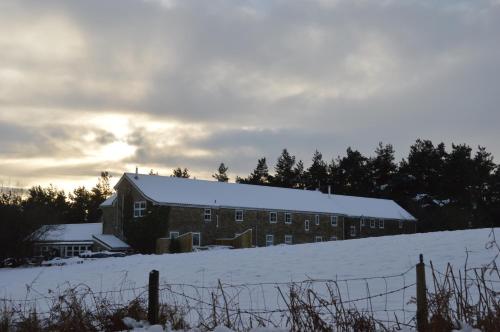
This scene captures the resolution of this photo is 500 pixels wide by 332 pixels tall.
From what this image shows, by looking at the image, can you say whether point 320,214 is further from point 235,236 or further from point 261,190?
point 235,236

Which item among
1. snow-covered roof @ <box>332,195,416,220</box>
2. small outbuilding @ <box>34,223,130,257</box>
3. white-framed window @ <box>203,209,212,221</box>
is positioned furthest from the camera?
snow-covered roof @ <box>332,195,416,220</box>

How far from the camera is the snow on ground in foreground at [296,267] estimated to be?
1700cm

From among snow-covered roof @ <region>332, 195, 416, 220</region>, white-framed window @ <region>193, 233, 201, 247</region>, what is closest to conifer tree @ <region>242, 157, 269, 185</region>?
snow-covered roof @ <region>332, 195, 416, 220</region>

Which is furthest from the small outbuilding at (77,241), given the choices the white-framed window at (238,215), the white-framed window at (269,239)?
the white-framed window at (269,239)

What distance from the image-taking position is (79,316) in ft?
24.4

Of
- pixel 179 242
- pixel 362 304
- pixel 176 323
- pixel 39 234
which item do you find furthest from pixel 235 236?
pixel 176 323

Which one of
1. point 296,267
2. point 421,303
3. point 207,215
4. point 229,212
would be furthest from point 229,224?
point 421,303

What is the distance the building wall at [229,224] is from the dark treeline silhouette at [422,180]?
17136 mm

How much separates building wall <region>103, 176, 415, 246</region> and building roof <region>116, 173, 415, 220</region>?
660 mm

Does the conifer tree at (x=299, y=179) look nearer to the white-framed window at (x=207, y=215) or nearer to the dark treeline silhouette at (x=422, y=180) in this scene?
the dark treeline silhouette at (x=422, y=180)

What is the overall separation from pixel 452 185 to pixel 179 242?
47395 millimetres

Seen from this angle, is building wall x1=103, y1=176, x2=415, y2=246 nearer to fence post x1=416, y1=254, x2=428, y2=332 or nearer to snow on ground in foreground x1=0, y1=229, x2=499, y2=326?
snow on ground in foreground x1=0, y1=229, x2=499, y2=326

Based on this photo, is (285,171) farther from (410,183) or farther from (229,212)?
(229,212)

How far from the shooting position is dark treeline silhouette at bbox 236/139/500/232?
78.5 metres
